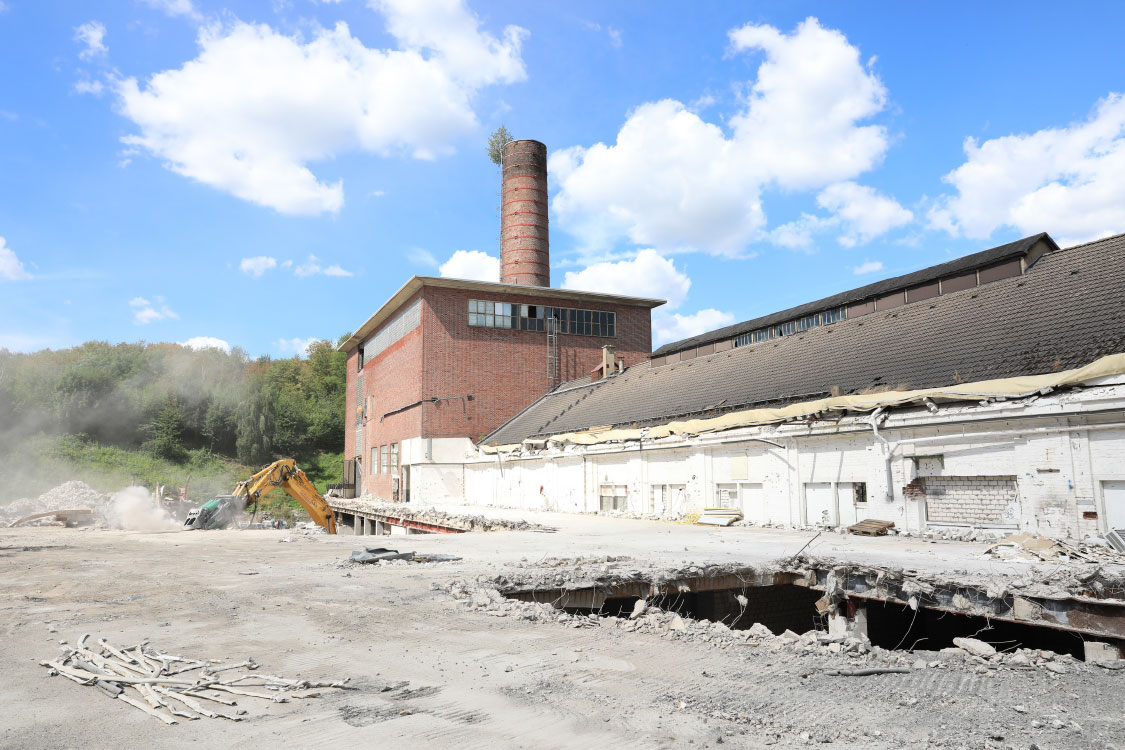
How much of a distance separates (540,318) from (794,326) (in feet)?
49.5

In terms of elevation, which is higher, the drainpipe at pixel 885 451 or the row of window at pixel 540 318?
the row of window at pixel 540 318

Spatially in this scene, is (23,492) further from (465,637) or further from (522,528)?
(465,637)

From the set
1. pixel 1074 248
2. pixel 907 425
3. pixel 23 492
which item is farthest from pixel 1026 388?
pixel 23 492

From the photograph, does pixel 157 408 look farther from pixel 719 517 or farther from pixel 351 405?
pixel 719 517

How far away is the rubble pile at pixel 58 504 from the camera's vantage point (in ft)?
95.1

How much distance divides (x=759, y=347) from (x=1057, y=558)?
15613 millimetres

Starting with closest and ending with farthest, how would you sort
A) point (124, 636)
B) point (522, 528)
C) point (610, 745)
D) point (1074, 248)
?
point (610, 745)
point (124, 636)
point (1074, 248)
point (522, 528)

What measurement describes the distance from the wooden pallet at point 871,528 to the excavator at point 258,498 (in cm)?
1771

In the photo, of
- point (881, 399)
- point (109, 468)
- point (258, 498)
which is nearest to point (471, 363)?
point (258, 498)

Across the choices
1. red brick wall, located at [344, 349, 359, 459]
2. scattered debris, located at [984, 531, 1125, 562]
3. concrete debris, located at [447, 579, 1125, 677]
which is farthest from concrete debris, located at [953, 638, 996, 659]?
red brick wall, located at [344, 349, 359, 459]

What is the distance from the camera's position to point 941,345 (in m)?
16.5

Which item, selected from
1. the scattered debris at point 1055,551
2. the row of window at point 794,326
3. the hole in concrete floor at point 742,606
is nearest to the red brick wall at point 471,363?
the row of window at point 794,326

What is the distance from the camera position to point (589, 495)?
24.5 meters

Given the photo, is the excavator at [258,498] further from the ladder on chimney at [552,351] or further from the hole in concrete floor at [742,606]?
the hole in concrete floor at [742,606]
